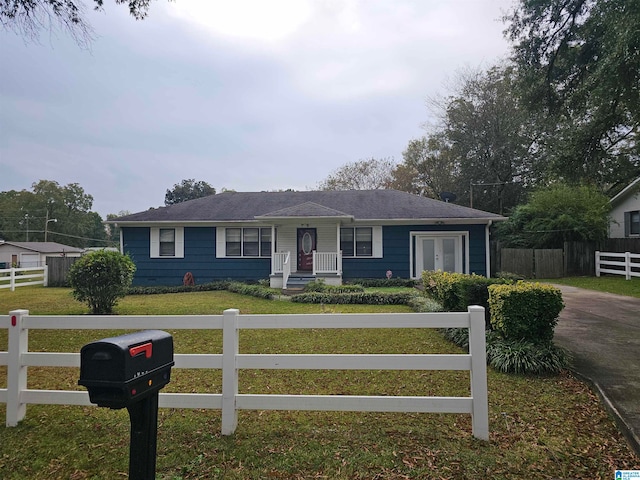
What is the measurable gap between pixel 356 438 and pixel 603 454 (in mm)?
1868

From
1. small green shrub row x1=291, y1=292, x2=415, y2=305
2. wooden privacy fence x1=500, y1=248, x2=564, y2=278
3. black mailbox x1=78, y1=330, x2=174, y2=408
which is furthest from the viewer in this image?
wooden privacy fence x1=500, y1=248, x2=564, y2=278

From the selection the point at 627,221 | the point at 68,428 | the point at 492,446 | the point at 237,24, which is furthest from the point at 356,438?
the point at 627,221

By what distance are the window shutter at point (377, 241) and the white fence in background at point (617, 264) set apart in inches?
392

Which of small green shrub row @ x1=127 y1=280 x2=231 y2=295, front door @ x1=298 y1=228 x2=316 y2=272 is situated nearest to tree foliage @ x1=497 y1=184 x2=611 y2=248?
front door @ x1=298 y1=228 x2=316 y2=272

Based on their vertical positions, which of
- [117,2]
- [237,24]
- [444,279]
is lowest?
[444,279]

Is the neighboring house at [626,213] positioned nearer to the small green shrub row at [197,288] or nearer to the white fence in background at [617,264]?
the white fence in background at [617,264]

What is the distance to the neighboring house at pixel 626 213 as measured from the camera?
18.4 metres

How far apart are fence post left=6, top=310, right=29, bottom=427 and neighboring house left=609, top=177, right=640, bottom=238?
2255 centimetres

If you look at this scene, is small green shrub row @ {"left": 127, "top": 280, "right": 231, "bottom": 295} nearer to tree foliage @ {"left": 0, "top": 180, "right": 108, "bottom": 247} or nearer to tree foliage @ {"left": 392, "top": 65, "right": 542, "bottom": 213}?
tree foliage @ {"left": 392, "top": 65, "right": 542, "bottom": 213}

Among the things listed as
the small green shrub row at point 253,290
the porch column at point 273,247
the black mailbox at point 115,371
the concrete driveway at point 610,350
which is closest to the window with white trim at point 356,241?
the porch column at point 273,247

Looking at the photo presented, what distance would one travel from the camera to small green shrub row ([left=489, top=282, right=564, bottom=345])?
486cm

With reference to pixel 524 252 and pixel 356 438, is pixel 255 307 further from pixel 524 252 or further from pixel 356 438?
pixel 524 252

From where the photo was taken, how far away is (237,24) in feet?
28.0

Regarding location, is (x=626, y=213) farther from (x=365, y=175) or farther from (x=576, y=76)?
(x=365, y=175)
